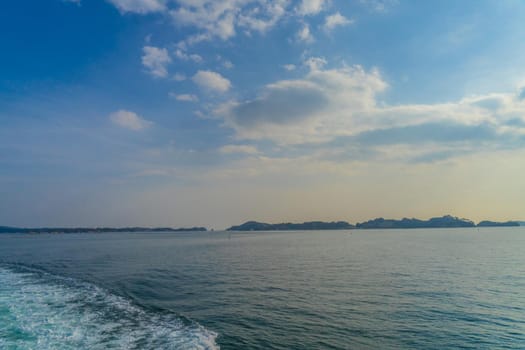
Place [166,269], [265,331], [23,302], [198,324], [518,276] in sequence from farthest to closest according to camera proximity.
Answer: [166,269] < [518,276] < [23,302] < [198,324] < [265,331]

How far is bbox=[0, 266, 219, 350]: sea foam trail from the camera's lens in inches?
701

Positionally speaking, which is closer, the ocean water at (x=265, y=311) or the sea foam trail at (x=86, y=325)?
the sea foam trail at (x=86, y=325)

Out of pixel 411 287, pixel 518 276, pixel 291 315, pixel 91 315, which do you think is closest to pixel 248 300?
pixel 291 315

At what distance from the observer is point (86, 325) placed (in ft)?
68.4

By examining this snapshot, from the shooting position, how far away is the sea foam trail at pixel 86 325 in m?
17.8

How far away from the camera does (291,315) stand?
23641mm

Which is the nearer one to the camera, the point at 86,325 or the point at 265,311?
the point at 86,325

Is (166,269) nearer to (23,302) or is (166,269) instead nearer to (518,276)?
(23,302)

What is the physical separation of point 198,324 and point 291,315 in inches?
271

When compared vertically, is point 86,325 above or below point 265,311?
above

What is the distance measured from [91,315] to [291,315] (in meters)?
14.8

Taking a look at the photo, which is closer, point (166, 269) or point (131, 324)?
point (131, 324)

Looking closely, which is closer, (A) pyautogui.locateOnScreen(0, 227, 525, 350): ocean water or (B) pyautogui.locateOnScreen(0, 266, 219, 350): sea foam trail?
(B) pyautogui.locateOnScreen(0, 266, 219, 350): sea foam trail

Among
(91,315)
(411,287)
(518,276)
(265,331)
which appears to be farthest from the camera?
(518,276)
